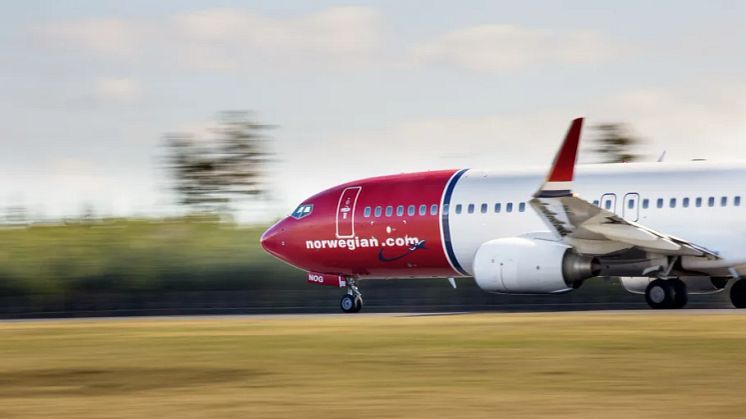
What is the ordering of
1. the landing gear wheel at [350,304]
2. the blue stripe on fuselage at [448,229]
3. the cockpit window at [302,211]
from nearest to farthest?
the blue stripe on fuselage at [448,229]
the landing gear wheel at [350,304]
the cockpit window at [302,211]

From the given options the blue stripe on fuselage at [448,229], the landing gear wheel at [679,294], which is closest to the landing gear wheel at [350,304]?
the blue stripe on fuselage at [448,229]

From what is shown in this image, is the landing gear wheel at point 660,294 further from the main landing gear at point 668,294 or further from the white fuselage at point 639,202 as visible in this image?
the white fuselage at point 639,202

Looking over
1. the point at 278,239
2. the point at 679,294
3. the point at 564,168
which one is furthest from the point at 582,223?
the point at 278,239

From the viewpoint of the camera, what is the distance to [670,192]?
27.5 metres

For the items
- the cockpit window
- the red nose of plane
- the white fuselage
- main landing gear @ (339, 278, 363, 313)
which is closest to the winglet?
the white fuselage

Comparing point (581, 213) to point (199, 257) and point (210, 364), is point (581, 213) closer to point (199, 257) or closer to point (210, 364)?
point (210, 364)

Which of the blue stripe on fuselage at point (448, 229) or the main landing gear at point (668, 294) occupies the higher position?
the blue stripe on fuselage at point (448, 229)

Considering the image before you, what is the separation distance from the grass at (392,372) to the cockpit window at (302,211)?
41.6 feet

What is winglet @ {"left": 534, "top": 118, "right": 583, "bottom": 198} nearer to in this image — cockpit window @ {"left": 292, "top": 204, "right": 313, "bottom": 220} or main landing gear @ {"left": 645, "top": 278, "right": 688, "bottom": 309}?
main landing gear @ {"left": 645, "top": 278, "right": 688, "bottom": 309}

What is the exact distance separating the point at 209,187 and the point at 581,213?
3818 cm

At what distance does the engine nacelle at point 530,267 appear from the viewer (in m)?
26.9

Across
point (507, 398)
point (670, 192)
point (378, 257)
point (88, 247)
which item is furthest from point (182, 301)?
point (507, 398)

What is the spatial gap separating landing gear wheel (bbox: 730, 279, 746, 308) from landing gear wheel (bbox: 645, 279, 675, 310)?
124 inches

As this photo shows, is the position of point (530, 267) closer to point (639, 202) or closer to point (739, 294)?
point (639, 202)
